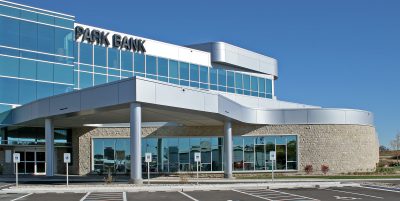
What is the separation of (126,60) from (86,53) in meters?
3.99

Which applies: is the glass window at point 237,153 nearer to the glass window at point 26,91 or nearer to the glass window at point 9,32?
the glass window at point 26,91

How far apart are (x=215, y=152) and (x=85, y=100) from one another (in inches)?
596

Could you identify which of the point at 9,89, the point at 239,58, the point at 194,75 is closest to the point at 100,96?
the point at 9,89

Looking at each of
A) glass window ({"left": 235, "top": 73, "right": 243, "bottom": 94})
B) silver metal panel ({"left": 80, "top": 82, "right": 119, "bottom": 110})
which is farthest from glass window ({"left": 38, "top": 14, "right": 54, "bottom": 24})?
glass window ({"left": 235, "top": 73, "right": 243, "bottom": 94})

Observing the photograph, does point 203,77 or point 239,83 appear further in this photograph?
point 239,83

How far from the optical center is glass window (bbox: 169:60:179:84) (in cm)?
5103

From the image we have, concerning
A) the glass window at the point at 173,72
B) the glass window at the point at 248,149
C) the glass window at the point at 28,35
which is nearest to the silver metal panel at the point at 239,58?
the glass window at the point at 173,72

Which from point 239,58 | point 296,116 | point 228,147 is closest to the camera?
point 228,147

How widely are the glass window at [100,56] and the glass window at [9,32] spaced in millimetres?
6534

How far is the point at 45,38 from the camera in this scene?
42.4m

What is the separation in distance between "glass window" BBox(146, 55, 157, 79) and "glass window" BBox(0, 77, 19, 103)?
11.7 meters

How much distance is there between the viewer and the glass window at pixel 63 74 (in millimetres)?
43000

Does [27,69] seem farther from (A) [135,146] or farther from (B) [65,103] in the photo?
(A) [135,146]

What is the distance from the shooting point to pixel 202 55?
54.6m
